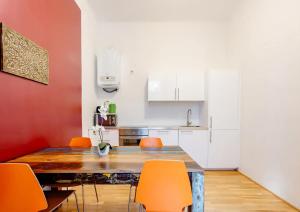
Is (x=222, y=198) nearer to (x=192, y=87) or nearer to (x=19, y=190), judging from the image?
(x=192, y=87)

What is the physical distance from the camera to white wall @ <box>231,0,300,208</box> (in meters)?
2.54

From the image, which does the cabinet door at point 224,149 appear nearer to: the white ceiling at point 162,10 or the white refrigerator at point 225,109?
the white refrigerator at point 225,109

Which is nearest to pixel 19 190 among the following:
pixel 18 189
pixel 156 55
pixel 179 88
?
pixel 18 189

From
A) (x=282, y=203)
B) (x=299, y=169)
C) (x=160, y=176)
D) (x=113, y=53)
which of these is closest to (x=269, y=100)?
(x=299, y=169)

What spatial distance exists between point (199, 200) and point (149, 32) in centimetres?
388

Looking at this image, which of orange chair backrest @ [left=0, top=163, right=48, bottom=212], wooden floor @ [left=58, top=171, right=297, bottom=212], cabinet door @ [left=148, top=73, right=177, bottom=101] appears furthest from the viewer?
cabinet door @ [left=148, top=73, right=177, bottom=101]

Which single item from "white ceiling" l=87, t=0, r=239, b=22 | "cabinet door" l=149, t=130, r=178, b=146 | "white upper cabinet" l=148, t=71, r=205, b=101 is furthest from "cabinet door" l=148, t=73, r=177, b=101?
"white ceiling" l=87, t=0, r=239, b=22

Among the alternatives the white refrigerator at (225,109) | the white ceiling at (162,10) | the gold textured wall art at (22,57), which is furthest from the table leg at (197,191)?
the white ceiling at (162,10)

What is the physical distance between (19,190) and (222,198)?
8.08ft

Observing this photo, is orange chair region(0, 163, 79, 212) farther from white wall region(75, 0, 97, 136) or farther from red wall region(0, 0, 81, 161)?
white wall region(75, 0, 97, 136)

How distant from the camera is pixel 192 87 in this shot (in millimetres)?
4281

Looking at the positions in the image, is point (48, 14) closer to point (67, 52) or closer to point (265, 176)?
point (67, 52)

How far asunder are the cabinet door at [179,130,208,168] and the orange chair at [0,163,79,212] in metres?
3.02

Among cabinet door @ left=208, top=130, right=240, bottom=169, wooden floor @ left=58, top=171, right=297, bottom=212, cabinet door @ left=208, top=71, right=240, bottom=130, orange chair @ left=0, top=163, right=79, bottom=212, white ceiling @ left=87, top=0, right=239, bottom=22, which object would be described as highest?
white ceiling @ left=87, top=0, right=239, bottom=22
